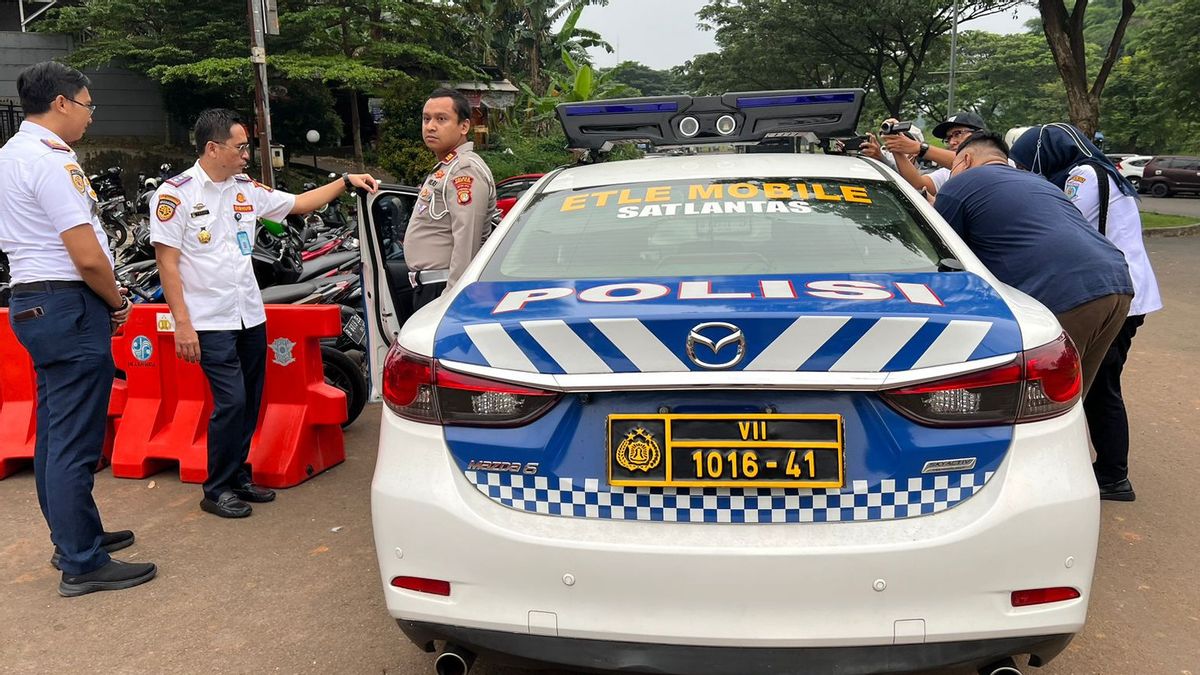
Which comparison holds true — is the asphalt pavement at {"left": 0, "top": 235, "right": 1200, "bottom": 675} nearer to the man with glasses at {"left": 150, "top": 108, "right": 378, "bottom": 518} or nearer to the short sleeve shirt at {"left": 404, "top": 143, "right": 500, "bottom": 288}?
the man with glasses at {"left": 150, "top": 108, "right": 378, "bottom": 518}

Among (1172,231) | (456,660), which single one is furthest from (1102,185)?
(1172,231)

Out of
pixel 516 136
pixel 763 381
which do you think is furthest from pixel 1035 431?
pixel 516 136

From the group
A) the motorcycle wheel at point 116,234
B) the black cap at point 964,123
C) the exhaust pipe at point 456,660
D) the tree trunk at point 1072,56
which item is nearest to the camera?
the exhaust pipe at point 456,660

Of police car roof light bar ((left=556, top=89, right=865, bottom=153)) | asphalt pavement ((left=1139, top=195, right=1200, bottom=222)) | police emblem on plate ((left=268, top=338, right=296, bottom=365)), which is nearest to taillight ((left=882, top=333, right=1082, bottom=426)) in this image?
police car roof light bar ((left=556, top=89, right=865, bottom=153))

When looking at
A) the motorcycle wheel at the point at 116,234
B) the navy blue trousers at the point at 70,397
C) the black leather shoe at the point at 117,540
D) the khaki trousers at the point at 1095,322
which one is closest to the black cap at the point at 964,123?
the khaki trousers at the point at 1095,322

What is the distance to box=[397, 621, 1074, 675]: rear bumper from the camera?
2.03 meters

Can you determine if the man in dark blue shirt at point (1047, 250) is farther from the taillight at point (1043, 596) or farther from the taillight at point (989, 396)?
the taillight at point (1043, 596)

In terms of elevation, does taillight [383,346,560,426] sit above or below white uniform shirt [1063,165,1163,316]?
above

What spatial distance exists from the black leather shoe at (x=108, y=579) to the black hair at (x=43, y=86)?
176 cm

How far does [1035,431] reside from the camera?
2.08 meters

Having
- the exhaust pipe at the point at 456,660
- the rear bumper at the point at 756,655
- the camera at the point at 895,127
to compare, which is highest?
the camera at the point at 895,127

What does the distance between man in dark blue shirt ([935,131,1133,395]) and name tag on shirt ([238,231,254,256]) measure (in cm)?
305

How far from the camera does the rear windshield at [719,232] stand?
2691 mm

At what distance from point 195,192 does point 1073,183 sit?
4024 mm
